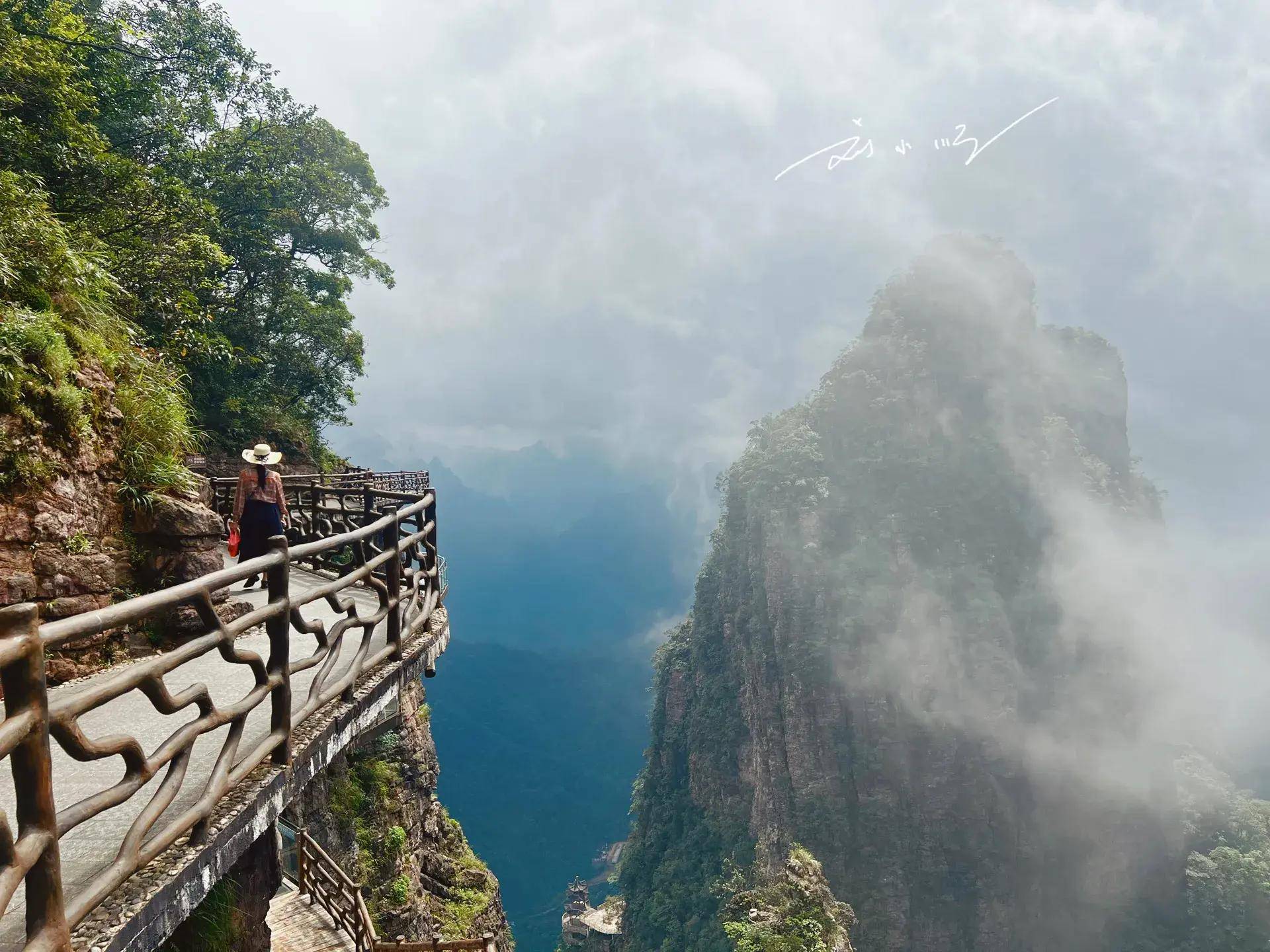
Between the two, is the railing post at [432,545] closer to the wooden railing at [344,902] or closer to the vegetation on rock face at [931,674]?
the wooden railing at [344,902]

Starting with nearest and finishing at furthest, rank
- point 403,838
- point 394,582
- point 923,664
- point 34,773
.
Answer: point 34,773, point 394,582, point 403,838, point 923,664

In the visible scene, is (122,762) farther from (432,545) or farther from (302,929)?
(302,929)

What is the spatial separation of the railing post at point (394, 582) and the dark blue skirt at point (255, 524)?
2.20 meters

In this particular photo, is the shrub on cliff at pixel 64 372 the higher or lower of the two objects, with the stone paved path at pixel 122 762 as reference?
higher

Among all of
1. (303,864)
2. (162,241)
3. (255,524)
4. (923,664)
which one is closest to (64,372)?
(255,524)

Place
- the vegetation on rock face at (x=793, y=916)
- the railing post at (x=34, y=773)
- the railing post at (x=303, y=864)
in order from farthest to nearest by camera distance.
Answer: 1. the vegetation on rock face at (x=793, y=916)
2. the railing post at (x=303, y=864)
3. the railing post at (x=34, y=773)

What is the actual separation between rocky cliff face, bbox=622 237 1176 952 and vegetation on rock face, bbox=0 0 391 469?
1285 inches

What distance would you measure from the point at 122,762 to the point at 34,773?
221 cm

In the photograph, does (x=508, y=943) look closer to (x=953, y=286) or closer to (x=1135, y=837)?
(x=1135, y=837)

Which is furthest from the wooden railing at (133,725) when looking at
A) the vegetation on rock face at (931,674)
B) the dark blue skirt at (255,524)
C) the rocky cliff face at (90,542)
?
the vegetation on rock face at (931,674)

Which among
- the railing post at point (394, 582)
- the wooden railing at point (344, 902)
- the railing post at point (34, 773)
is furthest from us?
the wooden railing at point (344, 902)

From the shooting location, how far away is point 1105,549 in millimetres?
44938

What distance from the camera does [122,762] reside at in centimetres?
324

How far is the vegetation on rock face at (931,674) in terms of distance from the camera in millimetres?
36719
